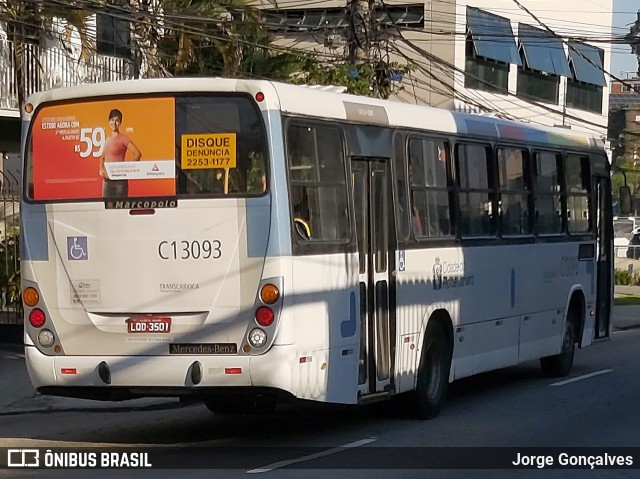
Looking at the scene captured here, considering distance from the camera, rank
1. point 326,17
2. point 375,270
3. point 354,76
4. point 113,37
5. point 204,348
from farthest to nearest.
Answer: point 326,17, point 113,37, point 354,76, point 375,270, point 204,348

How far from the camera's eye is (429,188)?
1375 cm

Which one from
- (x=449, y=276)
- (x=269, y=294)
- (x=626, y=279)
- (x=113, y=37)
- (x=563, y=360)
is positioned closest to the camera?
(x=269, y=294)

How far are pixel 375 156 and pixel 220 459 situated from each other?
11.4 feet

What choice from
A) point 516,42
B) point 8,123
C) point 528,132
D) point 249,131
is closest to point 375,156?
point 249,131

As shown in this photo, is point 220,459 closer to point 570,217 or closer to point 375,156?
point 375,156

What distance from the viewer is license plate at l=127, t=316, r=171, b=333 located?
35.5ft

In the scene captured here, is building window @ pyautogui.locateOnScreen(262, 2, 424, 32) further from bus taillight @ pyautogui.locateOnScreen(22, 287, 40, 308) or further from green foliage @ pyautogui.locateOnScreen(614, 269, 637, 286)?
bus taillight @ pyautogui.locateOnScreen(22, 287, 40, 308)

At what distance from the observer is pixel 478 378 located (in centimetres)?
1819

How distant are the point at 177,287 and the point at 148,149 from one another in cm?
123

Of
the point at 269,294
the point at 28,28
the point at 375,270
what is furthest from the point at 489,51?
the point at 269,294

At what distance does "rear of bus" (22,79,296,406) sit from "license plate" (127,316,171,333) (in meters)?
0.01

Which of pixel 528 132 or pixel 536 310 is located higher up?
pixel 528 132

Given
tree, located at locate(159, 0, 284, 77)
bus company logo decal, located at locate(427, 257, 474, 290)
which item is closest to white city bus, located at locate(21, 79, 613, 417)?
bus company logo decal, located at locate(427, 257, 474, 290)

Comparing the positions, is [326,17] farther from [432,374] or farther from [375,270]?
[375,270]
